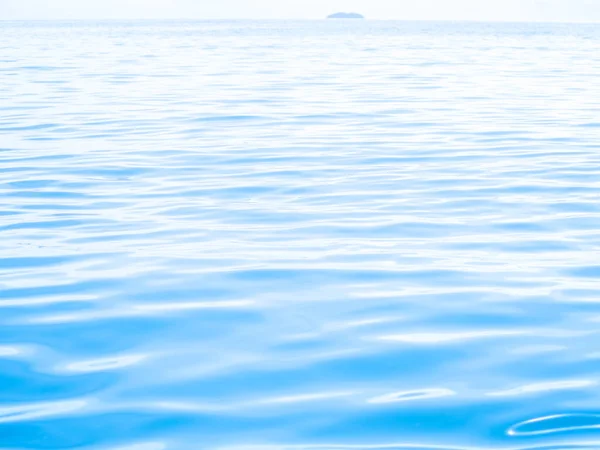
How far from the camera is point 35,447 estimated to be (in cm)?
338

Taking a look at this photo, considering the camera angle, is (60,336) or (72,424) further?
(60,336)

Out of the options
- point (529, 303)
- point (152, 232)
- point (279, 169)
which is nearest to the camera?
point (529, 303)

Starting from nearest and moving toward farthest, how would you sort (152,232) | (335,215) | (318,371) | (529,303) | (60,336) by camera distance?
(318,371) < (60,336) < (529,303) < (152,232) < (335,215)

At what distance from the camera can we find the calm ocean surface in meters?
3.61

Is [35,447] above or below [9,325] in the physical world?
below

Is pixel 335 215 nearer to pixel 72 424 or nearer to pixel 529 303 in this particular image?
pixel 529 303

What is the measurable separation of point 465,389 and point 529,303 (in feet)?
4.42

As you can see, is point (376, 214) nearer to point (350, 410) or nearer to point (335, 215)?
point (335, 215)

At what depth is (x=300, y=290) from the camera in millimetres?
5336

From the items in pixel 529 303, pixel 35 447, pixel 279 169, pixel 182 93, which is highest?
pixel 182 93

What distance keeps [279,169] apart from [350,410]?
6135 millimetres

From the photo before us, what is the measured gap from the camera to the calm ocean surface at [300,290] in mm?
3605

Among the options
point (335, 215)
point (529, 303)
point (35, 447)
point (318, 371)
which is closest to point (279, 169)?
point (335, 215)

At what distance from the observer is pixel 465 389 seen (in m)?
3.85
